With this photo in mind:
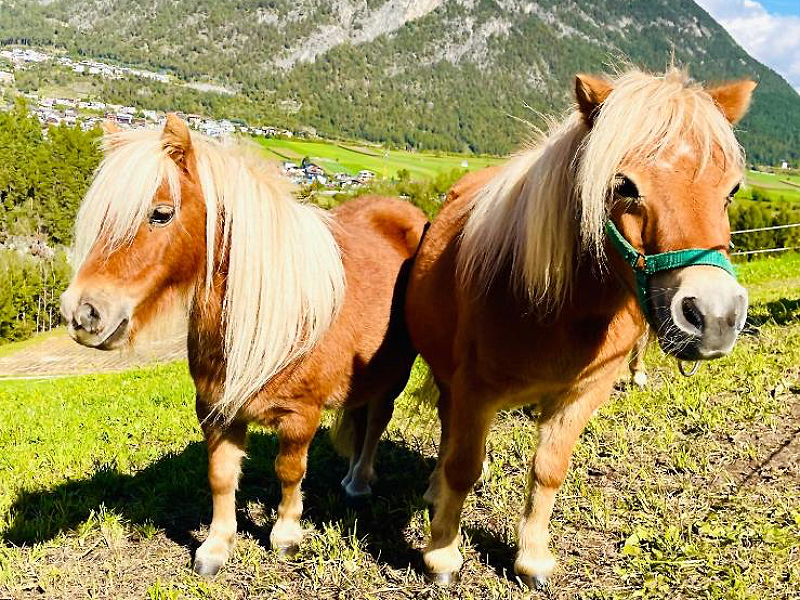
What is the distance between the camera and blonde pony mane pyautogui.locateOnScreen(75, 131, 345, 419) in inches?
92.4

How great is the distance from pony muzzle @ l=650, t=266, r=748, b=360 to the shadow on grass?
6.90 feet

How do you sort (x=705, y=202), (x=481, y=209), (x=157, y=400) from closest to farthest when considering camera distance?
(x=705, y=202) < (x=481, y=209) < (x=157, y=400)

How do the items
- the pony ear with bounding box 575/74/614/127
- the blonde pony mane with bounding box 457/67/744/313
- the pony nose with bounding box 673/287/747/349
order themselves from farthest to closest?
the pony ear with bounding box 575/74/614/127
the blonde pony mane with bounding box 457/67/744/313
the pony nose with bounding box 673/287/747/349

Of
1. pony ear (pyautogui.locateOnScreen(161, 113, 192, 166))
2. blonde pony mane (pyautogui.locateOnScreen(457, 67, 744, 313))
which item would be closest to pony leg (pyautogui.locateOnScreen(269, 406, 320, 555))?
blonde pony mane (pyautogui.locateOnScreen(457, 67, 744, 313))

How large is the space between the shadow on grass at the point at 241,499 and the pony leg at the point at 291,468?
25cm

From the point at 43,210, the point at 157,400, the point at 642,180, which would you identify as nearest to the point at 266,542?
the point at 642,180

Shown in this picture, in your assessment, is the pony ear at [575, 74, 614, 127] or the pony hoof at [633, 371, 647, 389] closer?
the pony ear at [575, 74, 614, 127]

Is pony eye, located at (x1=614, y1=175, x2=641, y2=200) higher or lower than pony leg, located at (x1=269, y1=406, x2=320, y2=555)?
higher

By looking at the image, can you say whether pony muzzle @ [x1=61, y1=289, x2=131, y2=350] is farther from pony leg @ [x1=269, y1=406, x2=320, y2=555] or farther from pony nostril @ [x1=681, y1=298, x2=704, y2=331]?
pony nostril @ [x1=681, y1=298, x2=704, y2=331]

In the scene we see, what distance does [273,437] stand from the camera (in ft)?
16.0

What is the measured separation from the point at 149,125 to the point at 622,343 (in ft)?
7.85

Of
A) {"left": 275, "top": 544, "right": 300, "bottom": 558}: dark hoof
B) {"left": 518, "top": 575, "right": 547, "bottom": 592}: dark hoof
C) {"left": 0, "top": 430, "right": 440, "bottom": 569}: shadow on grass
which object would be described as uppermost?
{"left": 518, "top": 575, "right": 547, "bottom": 592}: dark hoof

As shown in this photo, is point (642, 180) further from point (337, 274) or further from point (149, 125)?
point (149, 125)

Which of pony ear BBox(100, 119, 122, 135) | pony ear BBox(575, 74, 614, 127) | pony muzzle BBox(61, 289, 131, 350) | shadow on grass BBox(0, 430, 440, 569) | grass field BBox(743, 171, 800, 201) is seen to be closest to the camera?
pony ear BBox(575, 74, 614, 127)
